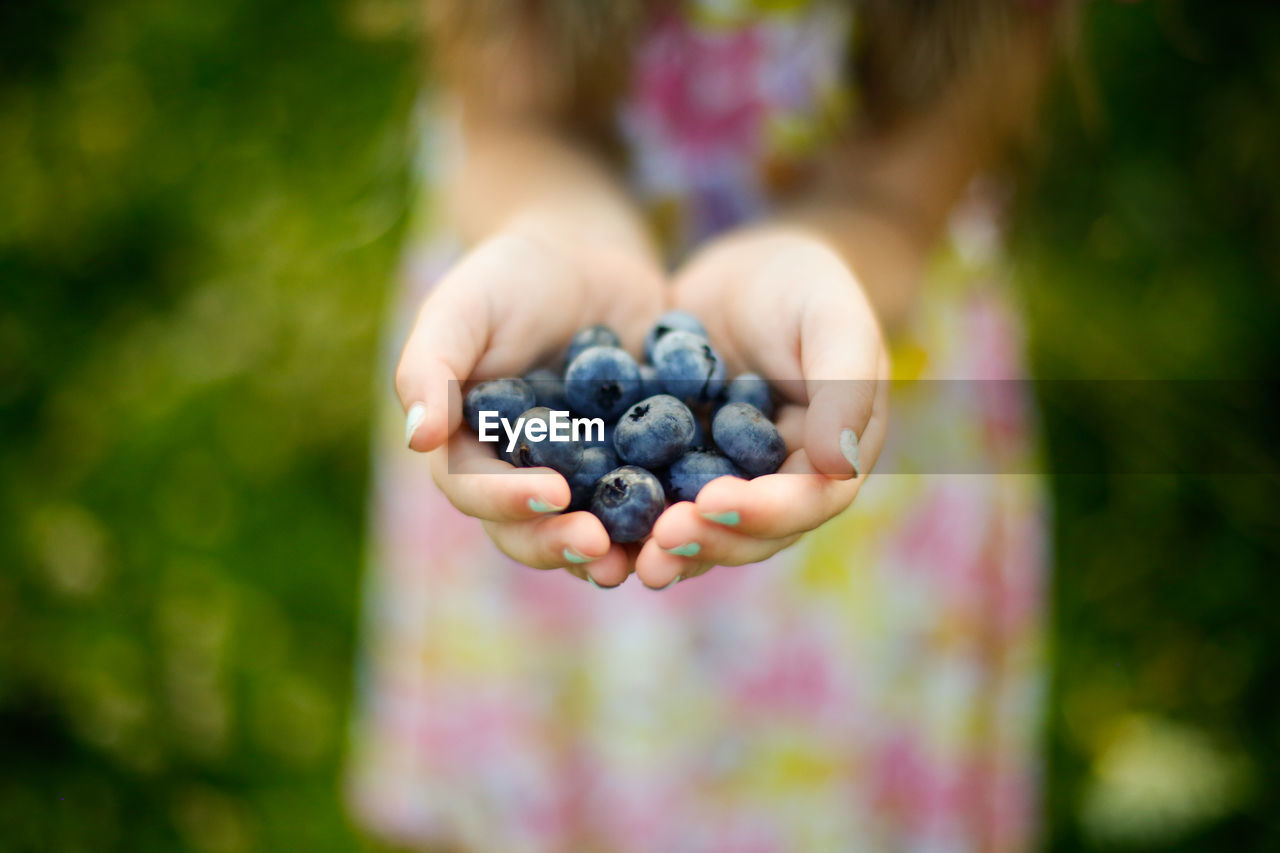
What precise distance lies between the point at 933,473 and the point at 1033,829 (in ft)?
2.36

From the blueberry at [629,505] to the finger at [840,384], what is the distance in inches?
4.4

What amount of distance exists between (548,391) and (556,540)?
8.0 inches

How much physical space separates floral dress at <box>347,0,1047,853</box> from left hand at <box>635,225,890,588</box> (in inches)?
19.9

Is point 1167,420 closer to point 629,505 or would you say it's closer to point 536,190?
point 536,190

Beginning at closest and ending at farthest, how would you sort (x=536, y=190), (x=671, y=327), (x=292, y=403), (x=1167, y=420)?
(x=671, y=327) < (x=536, y=190) < (x=1167, y=420) < (x=292, y=403)

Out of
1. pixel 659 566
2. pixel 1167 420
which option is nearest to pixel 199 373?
pixel 659 566

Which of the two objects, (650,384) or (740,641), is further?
(740,641)

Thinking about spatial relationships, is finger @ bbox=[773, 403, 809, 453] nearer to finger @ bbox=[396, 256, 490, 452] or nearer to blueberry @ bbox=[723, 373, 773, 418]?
blueberry @ bbox=[723, 373, 773, 418]

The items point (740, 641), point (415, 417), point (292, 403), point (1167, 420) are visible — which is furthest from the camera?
point (292, 403)

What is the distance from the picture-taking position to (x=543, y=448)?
644 millimetres

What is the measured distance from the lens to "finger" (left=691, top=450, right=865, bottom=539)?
560 mm

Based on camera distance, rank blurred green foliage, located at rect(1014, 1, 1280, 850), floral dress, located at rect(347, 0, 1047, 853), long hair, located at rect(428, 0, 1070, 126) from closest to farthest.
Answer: long hair, located at rect(428, 0, 1070, 126)
floral dress, located at rect(347, 0, 1047, 853)
blurred green foliage, located at rect(1014, 1, 1280, 850)

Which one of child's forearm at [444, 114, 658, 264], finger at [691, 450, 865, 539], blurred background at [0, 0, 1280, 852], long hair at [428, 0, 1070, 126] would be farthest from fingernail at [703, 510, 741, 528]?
blurred background at [0, 0, 1280, 852]

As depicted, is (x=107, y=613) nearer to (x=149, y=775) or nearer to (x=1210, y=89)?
(x=149, y=775)
